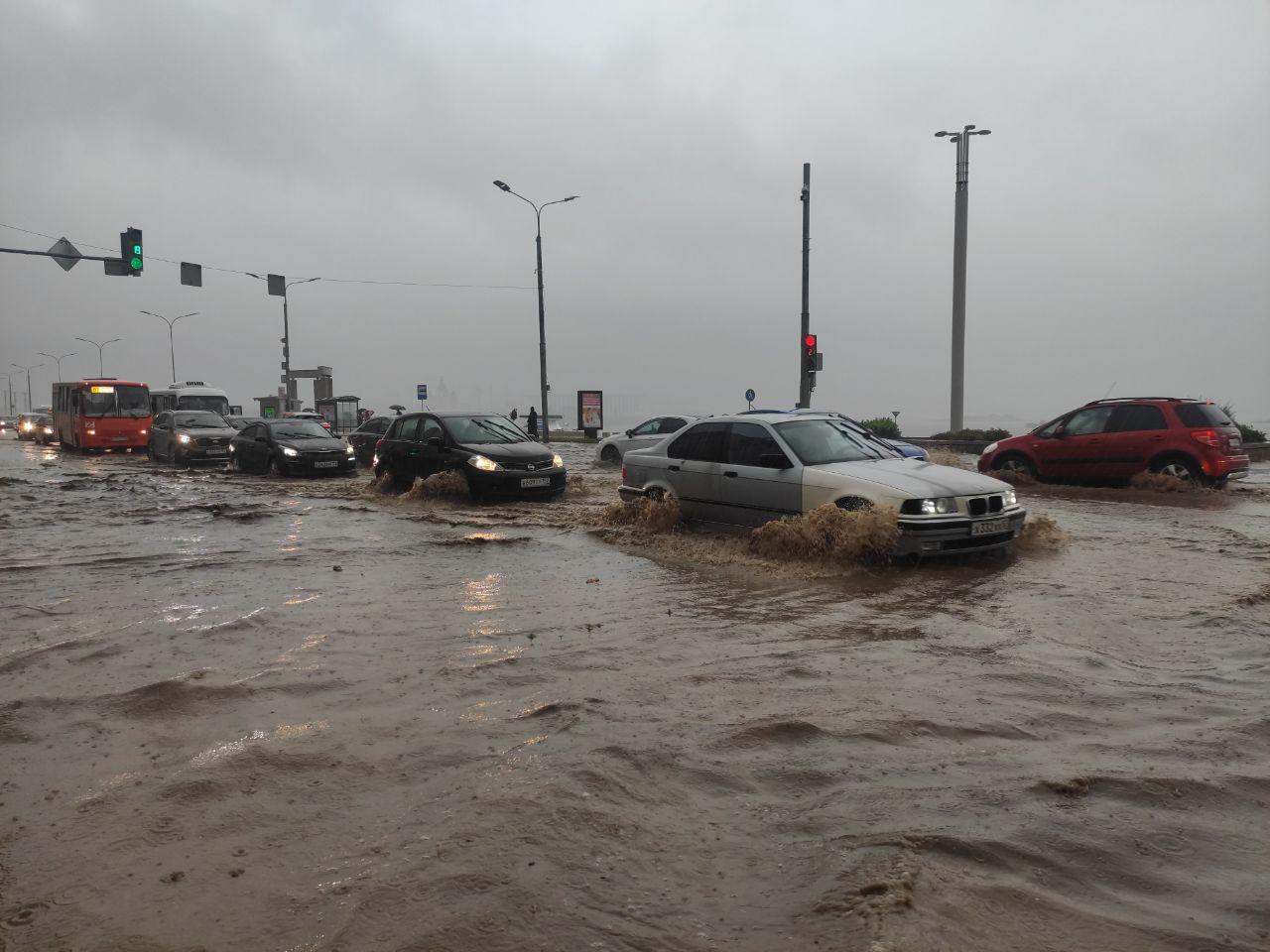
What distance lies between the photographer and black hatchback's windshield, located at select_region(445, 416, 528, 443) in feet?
46.1

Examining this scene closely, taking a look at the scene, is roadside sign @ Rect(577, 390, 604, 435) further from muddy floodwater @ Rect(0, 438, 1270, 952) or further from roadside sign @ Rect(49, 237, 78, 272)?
muddy floodwater @ Rect(0, 438, 1270, 952)

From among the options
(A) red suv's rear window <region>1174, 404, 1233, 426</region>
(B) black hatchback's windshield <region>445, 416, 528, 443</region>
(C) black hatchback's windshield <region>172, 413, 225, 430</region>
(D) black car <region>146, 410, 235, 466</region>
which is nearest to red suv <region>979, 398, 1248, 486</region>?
(A) red suv's rear window <region>1174, 404, 1233, 426</region>

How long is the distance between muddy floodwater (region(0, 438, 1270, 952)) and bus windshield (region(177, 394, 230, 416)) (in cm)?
2593

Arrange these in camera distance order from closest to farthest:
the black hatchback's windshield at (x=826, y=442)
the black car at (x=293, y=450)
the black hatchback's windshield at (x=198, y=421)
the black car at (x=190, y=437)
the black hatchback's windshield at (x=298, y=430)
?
the black hatchback's windshield at (x=826, y=442) < the black car at (x=293, y=450) < the black hatchback's windshield at (x=298, y=430) < the black car at (x=190, y=437) < the black hatchback's windshield at (x=198, y=421)

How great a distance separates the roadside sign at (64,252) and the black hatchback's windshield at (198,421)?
5143mm

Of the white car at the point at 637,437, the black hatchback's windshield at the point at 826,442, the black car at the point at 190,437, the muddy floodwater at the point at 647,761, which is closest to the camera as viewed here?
the muddy floodwater at the point at 647,761

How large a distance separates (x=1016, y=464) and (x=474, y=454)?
9.28 meters

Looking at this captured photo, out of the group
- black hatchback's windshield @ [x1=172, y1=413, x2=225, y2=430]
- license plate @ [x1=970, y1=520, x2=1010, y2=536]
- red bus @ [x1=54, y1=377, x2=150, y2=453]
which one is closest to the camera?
license plate @ [x1=970, y1=520, x2=1010, y2=536]

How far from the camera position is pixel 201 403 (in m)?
31.5

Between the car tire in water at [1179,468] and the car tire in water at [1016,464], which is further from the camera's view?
the car tire in water at [1016,464]

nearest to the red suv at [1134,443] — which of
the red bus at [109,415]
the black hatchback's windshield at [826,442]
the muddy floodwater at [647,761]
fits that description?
the muddy floodwater at [647,761]

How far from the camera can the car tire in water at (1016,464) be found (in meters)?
15.0

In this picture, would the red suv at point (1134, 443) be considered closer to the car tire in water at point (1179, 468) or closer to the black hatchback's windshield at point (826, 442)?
the car tire in water at point (1179, 468)

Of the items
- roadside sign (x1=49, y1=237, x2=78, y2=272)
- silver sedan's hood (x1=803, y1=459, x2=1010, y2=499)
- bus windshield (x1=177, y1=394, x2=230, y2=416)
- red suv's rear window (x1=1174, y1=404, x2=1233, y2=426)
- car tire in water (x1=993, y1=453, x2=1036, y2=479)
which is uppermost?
roadside sign (x1=49, y1=237, x2=78, y2=272)
